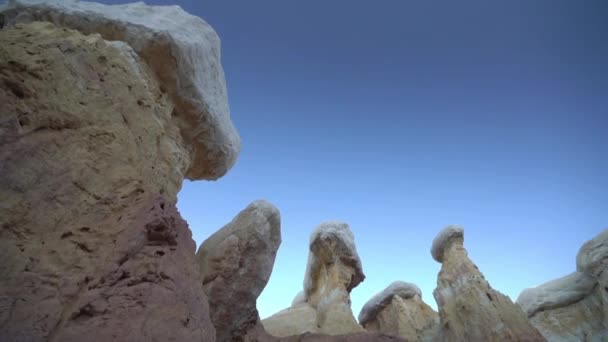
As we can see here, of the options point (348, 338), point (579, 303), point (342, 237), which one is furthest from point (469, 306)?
point (348, 338)

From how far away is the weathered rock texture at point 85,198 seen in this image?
2523 millimetres

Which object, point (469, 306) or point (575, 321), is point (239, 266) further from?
point (575, 321)


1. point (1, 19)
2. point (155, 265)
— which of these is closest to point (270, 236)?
point (155, 265)

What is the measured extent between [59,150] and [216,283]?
2.95 m

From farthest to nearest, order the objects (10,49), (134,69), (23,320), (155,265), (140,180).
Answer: (134,69) < (140,180) < (10,49) < (155,265) < (23,320)

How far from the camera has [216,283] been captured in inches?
210

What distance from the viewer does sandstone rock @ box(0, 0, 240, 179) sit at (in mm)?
4312

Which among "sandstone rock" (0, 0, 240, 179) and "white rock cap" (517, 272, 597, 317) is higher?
"sandstone rock" (0, 0, 240, 179)

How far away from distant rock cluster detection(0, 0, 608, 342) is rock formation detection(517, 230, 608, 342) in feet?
37.1

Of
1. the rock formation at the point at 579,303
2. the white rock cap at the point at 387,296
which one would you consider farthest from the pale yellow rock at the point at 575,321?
the white rock cap at the point at 387,296

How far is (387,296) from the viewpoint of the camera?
52.2ft

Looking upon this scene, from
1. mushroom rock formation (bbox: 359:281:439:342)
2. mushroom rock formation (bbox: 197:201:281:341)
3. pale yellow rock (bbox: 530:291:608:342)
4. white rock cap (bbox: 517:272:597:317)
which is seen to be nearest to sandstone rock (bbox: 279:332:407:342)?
mushroom rock formation (bbox: 197:201:281:341)

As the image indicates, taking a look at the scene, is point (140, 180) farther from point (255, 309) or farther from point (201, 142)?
point (255, 309)

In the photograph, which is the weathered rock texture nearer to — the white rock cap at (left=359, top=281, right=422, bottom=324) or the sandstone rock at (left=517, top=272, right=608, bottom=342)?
the white rock cap at (left=359, top=281, right=422, bottom=324)
